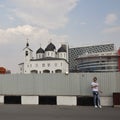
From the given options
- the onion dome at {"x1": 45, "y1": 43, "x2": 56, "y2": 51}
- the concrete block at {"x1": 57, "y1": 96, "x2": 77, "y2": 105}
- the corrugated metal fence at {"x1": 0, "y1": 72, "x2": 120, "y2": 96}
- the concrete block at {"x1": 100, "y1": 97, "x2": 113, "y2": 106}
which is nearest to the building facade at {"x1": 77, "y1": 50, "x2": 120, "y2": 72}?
the onion dome at {"x1": 45, "y1": 43, "x2": 56, "y2": 51}

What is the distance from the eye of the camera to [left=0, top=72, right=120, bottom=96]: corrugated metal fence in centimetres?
1908

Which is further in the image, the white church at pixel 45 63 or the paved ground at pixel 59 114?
the white church at pixel 45 63

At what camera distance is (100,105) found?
18.2 metres

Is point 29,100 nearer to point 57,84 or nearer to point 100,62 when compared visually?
point 57,84

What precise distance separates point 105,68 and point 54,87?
14937cm

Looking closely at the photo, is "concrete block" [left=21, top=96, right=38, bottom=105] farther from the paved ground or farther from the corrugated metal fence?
the paved ground

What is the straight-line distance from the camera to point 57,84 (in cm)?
1983

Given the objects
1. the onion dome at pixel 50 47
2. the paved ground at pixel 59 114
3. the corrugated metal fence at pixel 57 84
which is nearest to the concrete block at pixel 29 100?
the corrugated metal fence at pixel 57 84

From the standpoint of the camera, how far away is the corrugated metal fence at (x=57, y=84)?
62.6ft

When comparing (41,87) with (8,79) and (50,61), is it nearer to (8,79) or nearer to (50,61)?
(8,79)

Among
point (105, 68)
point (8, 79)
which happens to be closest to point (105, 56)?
point (105, 68)

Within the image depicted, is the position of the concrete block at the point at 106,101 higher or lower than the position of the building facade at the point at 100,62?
lower

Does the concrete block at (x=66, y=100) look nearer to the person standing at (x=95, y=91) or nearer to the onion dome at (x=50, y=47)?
the person standing at (x=95, y=91)

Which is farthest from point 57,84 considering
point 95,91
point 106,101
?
point 106,101
